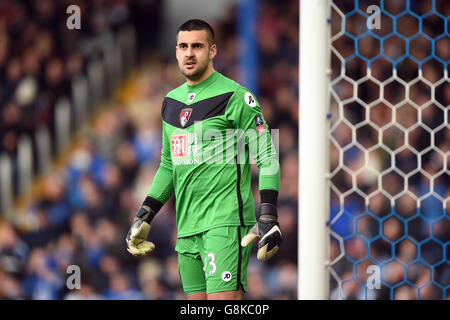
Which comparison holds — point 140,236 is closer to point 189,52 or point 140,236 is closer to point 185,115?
point 185,115

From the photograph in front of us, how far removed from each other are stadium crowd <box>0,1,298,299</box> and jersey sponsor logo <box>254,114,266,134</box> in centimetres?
246

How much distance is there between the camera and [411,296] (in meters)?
4.54

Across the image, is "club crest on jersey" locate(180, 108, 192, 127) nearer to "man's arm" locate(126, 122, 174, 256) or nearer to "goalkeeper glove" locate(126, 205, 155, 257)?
"man's arm" locate(126, 122, 174, 256)

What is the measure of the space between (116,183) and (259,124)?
10.5 feet

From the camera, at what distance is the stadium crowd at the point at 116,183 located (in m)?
5.23

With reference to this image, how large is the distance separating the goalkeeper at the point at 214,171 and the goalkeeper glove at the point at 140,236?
0.55 feet

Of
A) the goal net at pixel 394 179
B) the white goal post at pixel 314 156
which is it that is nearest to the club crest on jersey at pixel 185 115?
the white goal post at pixel 314 156

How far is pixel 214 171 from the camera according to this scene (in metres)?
2.65

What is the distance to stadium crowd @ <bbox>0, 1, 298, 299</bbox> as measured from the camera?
5.23 metres

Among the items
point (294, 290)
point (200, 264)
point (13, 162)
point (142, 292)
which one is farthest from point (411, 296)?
point (13, 162)

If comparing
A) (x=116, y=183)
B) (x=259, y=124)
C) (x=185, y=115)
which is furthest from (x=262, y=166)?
(x=116, y=183)

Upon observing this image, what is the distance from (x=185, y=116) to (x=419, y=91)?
2.78 metres

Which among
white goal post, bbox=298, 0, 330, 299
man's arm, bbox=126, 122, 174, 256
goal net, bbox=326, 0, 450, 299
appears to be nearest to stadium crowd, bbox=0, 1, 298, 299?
goal net, bbox=326, 0, 450, 299

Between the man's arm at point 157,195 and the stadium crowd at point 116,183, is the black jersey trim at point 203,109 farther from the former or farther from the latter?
the stadium crowd at point 116,183
